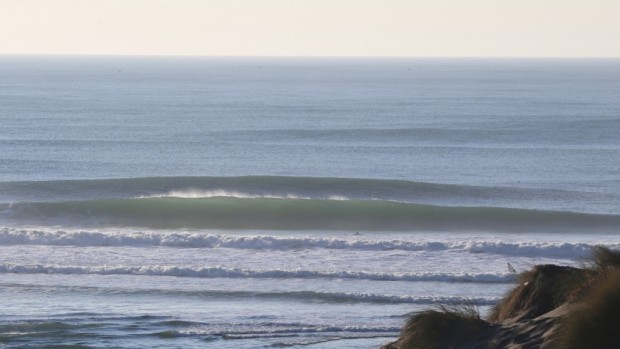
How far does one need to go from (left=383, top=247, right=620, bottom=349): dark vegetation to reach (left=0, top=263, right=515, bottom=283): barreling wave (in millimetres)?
8652

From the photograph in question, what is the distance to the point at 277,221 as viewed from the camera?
3253 cm

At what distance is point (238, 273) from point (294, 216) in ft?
37.5

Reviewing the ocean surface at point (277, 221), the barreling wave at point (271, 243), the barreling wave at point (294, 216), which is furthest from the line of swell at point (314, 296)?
the barreling wave at point (294, 216)

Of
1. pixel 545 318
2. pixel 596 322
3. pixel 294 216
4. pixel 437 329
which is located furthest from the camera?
pixel 294 216

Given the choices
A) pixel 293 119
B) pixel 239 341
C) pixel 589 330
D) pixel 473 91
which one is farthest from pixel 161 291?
pixel 473 91

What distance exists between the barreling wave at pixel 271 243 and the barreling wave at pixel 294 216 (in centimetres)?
389

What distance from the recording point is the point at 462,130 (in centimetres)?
6538

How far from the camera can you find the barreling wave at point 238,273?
70.5ft

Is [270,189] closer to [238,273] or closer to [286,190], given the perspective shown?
[286,190]

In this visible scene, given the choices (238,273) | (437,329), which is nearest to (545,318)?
(437,329)

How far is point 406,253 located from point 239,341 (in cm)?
Answer: 978

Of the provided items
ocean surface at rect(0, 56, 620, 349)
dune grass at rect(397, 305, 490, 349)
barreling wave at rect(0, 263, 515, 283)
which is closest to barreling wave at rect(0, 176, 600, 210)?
ocean surface at rect(0, 56, 620, 349)

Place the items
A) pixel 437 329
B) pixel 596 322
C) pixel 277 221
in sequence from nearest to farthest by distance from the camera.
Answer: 1. pixel 596 322
2. pixel 437 329
3. pixel 277 221

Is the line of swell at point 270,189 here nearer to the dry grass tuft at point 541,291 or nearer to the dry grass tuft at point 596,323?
the dry grass tuft at point 541,291
